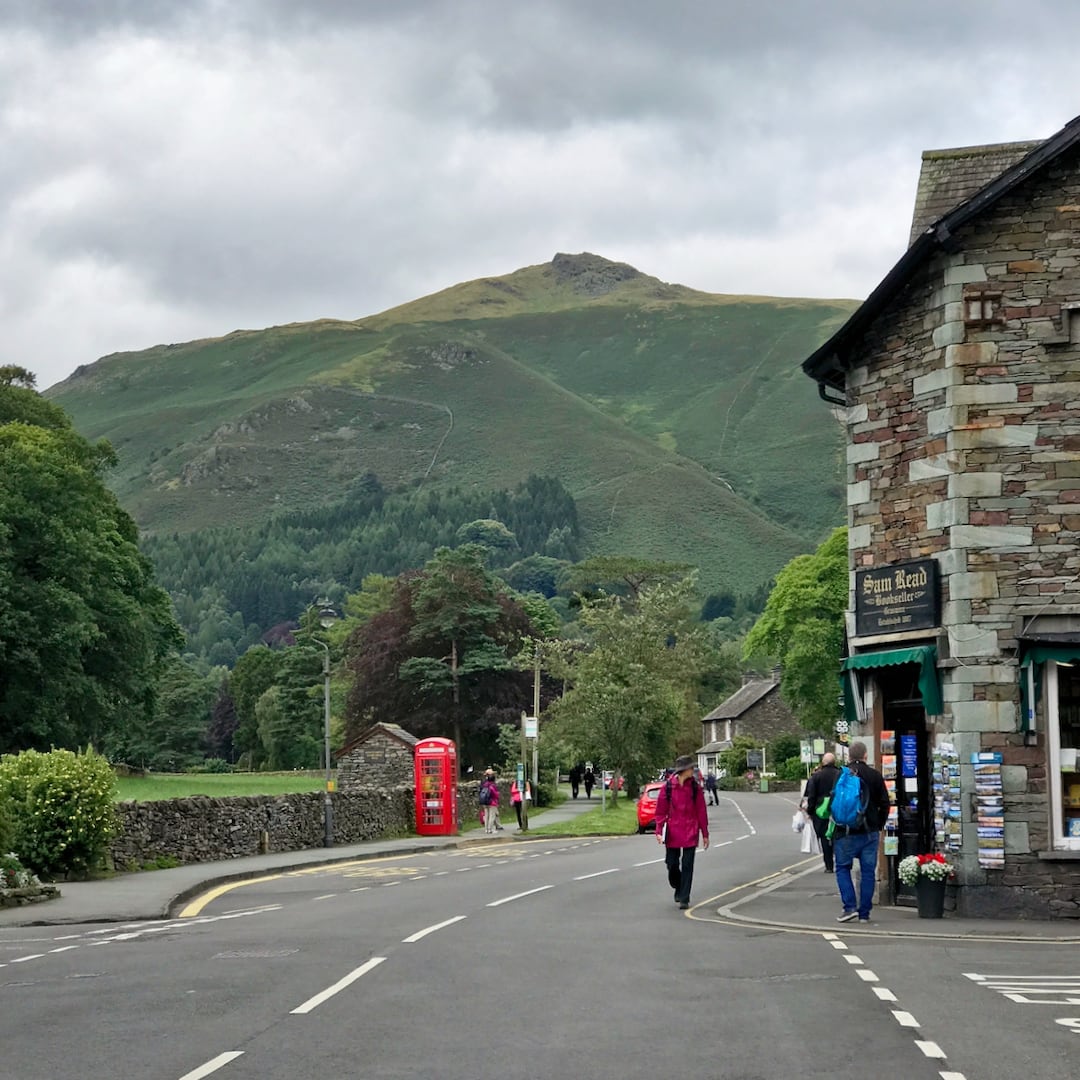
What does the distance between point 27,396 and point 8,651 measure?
14989mm

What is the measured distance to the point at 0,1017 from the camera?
1170 centimetres

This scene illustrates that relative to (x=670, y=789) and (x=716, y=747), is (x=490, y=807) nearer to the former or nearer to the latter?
(x=670, y=789)

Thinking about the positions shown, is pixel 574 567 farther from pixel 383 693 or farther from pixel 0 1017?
pixel 0 1017

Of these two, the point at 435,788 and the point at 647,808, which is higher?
the point at 435,788

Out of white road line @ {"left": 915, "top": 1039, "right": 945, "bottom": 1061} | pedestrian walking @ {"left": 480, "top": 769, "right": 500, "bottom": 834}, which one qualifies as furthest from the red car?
white road line @ {"left": 915, "top": 1039, "right": 945, "bottom": 1061}

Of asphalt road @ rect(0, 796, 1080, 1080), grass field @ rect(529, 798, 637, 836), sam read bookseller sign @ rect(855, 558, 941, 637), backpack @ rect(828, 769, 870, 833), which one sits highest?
sam read bookseller sign @ rect(855, 558, 941, 637)

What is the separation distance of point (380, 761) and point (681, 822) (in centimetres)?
3900

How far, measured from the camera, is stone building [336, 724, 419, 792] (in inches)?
2314

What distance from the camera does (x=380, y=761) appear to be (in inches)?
2329

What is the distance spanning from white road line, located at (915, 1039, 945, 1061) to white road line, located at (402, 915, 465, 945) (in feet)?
24.5

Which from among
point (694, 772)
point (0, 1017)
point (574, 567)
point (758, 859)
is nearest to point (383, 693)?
point (758, 859)

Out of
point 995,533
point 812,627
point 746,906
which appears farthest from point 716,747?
point 995,533

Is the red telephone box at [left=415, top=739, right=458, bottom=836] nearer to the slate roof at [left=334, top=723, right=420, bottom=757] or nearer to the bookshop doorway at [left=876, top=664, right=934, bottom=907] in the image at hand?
the slate roof at [left=334, top=723, right=420, bottom=757]

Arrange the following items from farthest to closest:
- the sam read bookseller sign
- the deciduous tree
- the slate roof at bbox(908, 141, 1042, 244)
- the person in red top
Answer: the deciduous tree
the slate roof at bbox(908, 141, 1042, 244)
the person in red top
the sam read bookseller sign
